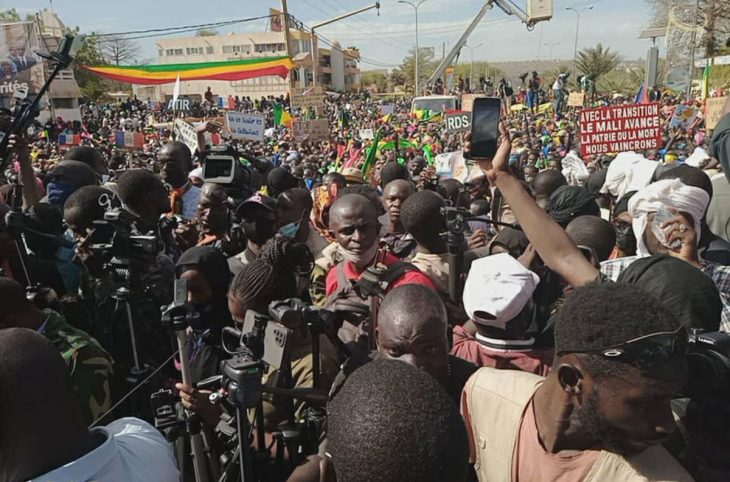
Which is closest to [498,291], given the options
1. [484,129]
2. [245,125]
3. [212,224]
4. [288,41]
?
[484,129]

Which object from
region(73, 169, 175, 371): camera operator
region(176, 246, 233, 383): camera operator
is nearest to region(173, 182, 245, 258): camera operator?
region(73, 169, 175, 371): camera operator

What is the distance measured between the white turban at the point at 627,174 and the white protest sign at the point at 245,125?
6.88 metres

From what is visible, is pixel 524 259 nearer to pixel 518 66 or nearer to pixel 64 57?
pixel 64 57

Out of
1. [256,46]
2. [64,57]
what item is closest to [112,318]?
[64,57]

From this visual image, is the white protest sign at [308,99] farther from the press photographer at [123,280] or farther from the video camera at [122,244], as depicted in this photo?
the video camera at [122,244]

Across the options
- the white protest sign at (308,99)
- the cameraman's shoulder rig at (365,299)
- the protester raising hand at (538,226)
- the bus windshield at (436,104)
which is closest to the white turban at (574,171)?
the cameraman's shoulder rig at (365,299)

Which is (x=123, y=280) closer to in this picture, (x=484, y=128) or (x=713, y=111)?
(x=484, y=128)

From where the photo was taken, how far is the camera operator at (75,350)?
7.04 ft

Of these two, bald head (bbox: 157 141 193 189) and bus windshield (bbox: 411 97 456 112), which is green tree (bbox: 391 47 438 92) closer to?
bus windshield (bbox: 411 97 456 112)

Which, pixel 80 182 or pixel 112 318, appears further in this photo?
Answer: pixel 80 182

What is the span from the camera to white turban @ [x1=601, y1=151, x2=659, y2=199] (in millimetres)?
5453

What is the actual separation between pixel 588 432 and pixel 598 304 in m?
0.33

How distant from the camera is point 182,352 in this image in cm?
190

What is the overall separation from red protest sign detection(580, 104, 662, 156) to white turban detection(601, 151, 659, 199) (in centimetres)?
226
